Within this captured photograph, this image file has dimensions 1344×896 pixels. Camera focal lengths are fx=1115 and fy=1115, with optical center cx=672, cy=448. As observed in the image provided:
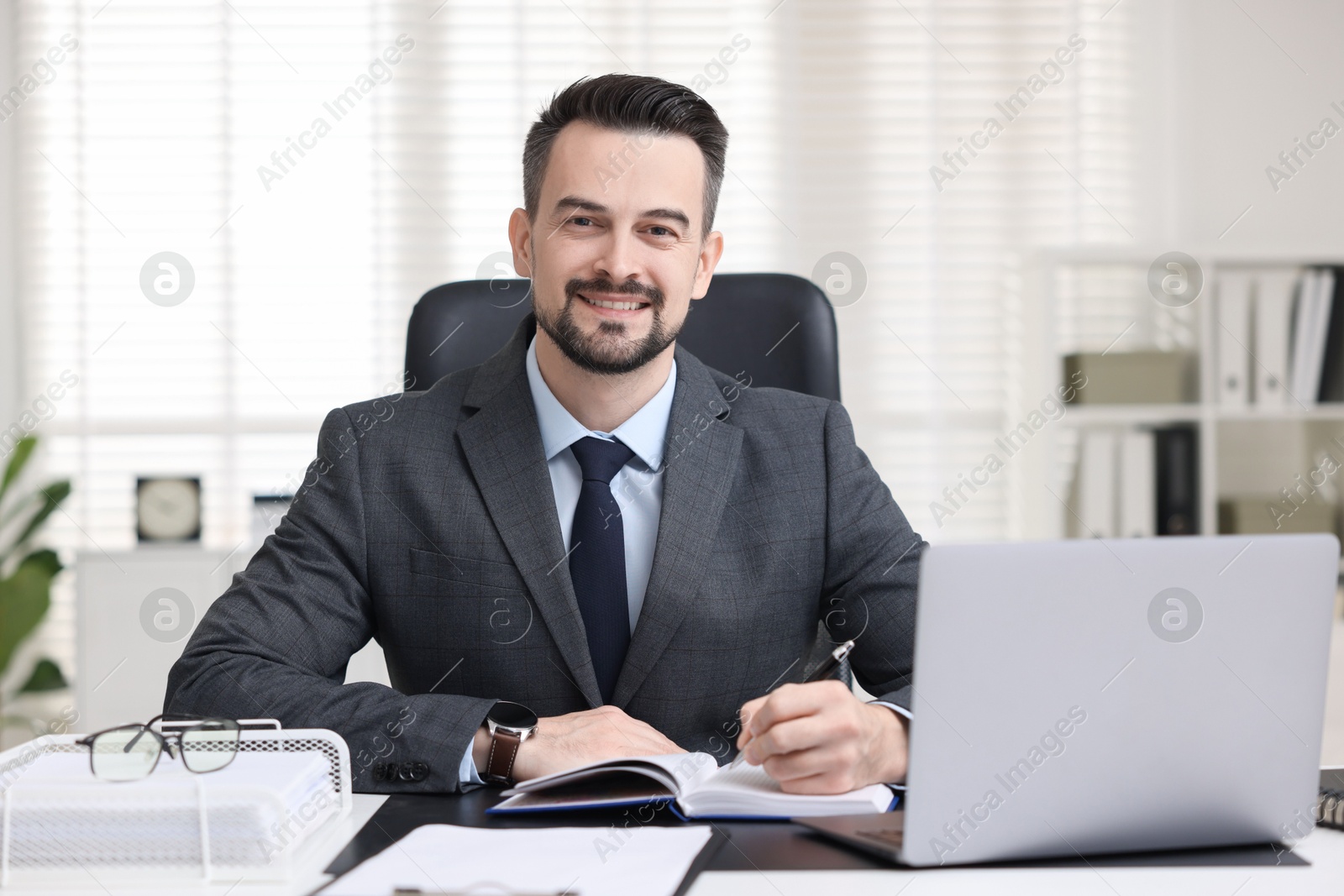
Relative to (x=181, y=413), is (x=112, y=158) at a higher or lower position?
higher

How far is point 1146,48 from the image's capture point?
3.19 meters

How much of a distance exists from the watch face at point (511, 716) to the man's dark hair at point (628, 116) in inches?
28.9

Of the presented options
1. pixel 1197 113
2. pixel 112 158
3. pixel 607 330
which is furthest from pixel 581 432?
pixel 1197 113

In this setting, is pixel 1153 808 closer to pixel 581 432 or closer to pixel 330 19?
pixel 581 432

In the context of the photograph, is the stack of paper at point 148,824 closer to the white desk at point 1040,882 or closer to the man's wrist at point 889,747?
the white desk at point 1040,882

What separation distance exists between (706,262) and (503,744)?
0.81 meters

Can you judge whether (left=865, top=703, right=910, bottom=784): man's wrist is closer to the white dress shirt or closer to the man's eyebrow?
the white dress shirt

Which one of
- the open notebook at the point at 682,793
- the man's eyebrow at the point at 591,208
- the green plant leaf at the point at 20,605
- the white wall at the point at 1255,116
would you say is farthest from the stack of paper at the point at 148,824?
the white wall at the point at 1255,116

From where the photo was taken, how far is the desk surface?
0.77 m

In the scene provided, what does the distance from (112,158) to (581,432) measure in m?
2.27

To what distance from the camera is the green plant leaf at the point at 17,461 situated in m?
2.87

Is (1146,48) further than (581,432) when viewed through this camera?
Yes

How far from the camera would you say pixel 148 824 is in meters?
0.81

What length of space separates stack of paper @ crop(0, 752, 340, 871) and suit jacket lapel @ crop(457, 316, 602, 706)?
0.60 meters
